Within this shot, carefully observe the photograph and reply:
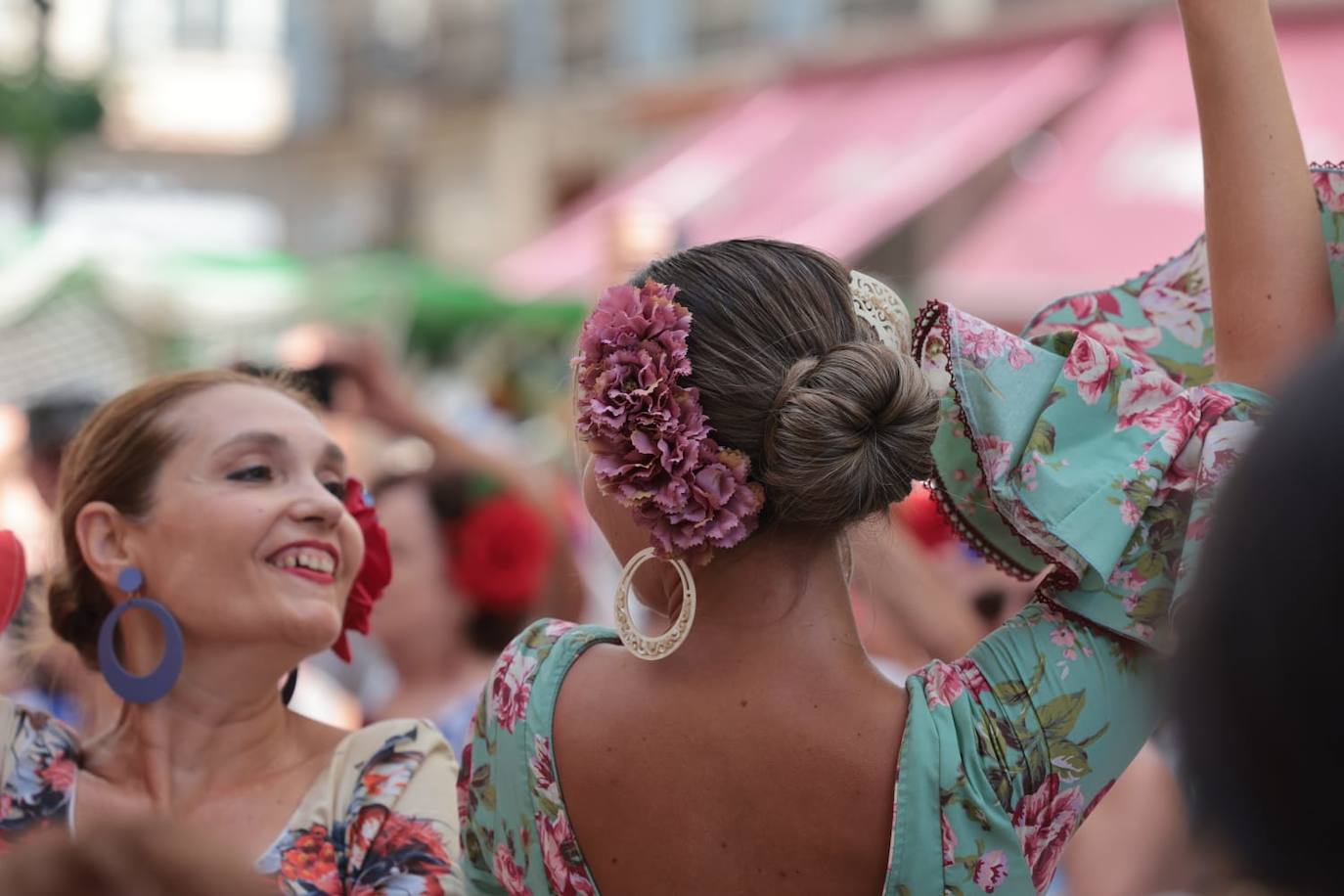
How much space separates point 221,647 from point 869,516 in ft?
3.03

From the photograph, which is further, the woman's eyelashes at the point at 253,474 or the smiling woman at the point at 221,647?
the woman's eyelashes at the point at 253,474

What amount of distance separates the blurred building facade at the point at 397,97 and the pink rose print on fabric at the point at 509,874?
402 inches

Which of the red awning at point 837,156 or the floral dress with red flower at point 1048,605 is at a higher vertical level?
the red awning at point 837,156

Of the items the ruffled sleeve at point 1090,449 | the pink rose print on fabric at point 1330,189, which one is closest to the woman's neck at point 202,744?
the ruffled sleeve at point 1090,449

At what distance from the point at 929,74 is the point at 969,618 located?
29.6ft

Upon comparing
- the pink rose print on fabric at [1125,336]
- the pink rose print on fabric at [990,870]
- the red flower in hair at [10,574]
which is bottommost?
the pink rose print on fabric at [990,870]

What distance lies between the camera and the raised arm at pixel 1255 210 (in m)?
1.59

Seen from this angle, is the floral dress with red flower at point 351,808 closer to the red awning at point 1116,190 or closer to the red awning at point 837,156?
the red awning at point 1116,190

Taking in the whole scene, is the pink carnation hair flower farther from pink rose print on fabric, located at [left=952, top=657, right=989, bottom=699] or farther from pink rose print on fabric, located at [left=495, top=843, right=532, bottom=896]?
pink rose print on fabric, located at [left=495, top=843, right=532, bottom=896]

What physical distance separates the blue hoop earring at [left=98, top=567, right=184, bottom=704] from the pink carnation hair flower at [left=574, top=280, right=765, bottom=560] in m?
0.74

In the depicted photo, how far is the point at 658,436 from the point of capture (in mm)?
1614

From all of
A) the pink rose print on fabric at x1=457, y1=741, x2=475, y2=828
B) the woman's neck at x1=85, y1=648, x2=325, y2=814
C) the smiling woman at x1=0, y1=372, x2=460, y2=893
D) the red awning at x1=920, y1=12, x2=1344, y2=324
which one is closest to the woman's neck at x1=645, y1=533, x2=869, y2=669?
the pink rose print on fabric at x1=457, y1=741, x2=475, y2=828

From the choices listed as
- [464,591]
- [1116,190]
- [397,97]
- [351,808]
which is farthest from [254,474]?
[397,97]

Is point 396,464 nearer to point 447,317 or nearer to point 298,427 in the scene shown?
point 298,427
